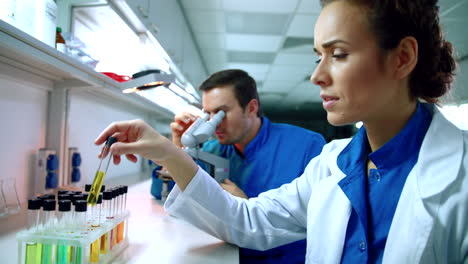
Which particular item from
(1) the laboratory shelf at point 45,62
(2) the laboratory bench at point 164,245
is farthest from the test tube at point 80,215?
(1) the laboratory shelf at point 45,62

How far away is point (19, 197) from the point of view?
146cm

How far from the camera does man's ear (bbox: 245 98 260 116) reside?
2.04 meters

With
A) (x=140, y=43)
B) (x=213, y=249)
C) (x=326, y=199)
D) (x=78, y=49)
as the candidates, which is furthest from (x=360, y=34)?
(x=140, y=43)

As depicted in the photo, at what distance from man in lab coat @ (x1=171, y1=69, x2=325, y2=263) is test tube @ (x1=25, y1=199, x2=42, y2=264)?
3.05 feet

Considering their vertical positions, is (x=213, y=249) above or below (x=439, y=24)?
below

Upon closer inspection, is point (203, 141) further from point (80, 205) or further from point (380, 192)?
point (380, 192)

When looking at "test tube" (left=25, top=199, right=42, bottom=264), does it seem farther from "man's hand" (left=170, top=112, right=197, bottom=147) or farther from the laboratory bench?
"man's hand" (left=170, top=112, right=197, bottom=147)

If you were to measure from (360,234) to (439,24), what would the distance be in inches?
27.6

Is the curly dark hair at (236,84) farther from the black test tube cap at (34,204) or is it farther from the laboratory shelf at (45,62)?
the black test tube cap at (34,204)

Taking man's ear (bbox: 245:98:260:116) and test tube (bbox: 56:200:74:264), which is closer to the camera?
test tube (bbox: 56:200:74:264)

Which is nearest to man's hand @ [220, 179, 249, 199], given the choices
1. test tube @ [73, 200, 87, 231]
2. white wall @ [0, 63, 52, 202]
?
test tube @ [73, 200, 87, 231]

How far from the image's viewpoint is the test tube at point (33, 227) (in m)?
0.75

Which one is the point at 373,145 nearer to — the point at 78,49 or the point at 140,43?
the point at 78,49

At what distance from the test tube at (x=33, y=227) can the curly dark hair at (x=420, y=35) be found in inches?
41.0
